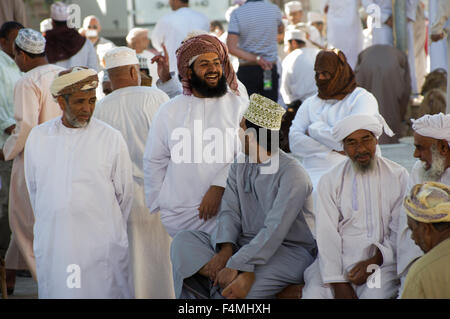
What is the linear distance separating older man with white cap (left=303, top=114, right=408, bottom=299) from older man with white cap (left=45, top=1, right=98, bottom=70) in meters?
4.72

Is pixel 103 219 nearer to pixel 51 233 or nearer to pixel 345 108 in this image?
pixel 51 233

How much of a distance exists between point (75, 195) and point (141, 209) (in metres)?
0.87

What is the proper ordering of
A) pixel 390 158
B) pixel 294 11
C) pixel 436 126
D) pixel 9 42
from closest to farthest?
pixel 436 126 → pixel 390 158 → pixel 9 42 → pixel 294 11

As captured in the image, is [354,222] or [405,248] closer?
[405,248]

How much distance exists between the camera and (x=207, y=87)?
5047 mm

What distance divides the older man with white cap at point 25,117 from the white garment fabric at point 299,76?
3.70 m

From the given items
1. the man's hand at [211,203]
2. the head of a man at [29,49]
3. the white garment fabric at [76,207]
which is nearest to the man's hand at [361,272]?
the man's hand at [211,203]

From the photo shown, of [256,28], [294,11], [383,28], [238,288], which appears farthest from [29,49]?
[294,11]

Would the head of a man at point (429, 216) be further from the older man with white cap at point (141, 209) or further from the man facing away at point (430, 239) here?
the older man with white cap at point (141, 209)

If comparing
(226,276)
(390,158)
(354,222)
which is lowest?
(390,158)

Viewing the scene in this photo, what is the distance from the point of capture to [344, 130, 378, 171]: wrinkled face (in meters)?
4.45

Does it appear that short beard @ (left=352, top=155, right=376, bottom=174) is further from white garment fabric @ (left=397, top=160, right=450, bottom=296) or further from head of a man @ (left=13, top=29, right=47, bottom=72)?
head of a man @ (left=13, top=29, right=47, bottom=72)

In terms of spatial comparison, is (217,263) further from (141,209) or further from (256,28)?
(256,28)

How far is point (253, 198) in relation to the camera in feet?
15.3
